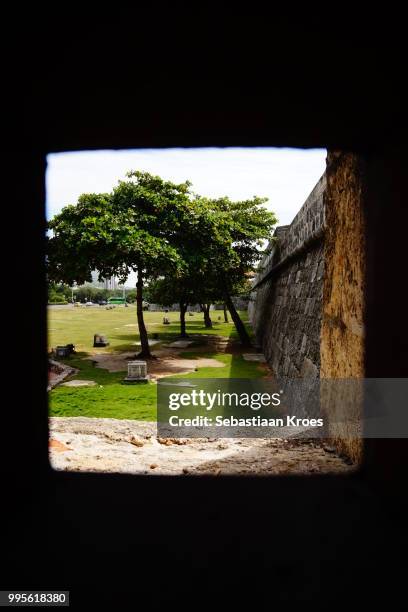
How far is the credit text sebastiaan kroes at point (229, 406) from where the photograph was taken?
614 centimetres

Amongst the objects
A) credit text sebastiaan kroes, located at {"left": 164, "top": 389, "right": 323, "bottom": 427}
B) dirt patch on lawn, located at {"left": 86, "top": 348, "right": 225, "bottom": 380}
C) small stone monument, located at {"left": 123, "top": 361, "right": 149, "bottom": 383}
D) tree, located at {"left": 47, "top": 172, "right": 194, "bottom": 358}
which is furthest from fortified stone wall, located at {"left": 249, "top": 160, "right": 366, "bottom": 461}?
tree, located at {"left": 47, "top": 172, "right": 194, "bottom": 358}

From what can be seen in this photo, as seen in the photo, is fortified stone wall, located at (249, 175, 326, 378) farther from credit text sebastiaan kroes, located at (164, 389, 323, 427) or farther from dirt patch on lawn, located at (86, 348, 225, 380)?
dirt patch on lawn, located at (86, 348, 225, 380)

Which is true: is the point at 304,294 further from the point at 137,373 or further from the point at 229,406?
the point at 137,373

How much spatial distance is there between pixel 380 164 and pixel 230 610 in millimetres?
2702

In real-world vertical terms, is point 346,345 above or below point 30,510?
above

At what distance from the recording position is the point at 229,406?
7.72m

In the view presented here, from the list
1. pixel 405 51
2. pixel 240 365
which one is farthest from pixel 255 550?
pixel 240 365

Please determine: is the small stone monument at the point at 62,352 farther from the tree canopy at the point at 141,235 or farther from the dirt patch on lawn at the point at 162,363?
the tree canopy at the point at 141,235

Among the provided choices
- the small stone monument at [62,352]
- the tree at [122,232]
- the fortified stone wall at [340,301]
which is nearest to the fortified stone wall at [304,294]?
the fortified stone wall at [340,301]

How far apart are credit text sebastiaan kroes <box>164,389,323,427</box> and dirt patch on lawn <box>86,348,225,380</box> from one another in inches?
90.8

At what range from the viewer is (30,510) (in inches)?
88.0

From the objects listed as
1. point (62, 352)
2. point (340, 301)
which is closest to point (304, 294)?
point (340, 301)

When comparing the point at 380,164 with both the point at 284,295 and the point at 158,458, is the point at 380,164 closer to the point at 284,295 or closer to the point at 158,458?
the point at 158,458

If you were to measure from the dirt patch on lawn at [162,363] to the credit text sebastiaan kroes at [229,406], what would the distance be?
2306 mm
